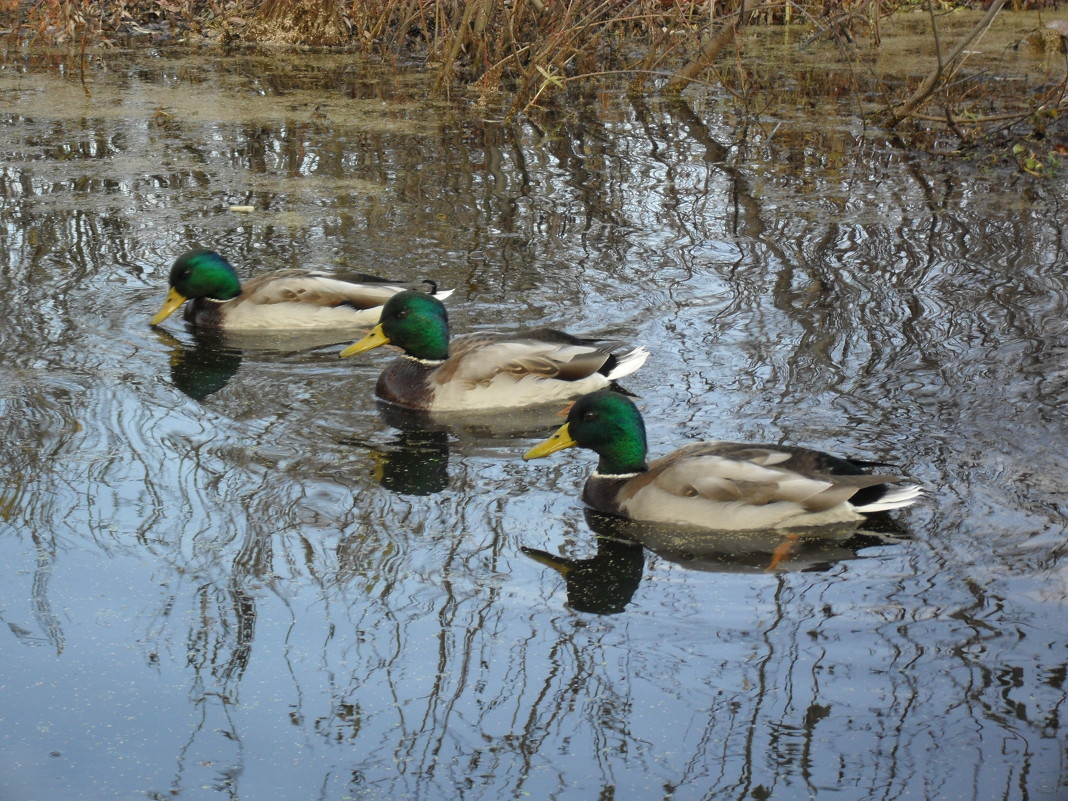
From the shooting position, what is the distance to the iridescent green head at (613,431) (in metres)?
4.75

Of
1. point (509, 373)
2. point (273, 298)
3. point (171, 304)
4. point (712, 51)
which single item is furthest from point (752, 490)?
point (712, 51)

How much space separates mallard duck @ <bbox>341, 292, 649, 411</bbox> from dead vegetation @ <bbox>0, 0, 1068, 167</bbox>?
15.3 feet

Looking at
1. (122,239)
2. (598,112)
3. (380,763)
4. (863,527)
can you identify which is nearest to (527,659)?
(380,763)

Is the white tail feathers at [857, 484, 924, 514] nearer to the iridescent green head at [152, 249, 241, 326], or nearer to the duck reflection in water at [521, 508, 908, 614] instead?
the duck reflection in water at [521, 508, 908, 614]

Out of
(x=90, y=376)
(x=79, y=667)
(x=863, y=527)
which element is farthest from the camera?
(x=90, y=376)

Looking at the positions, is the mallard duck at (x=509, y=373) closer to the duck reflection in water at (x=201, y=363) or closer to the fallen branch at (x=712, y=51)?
the duck reflection in water at (x=201, y=363)

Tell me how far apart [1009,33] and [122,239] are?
11.7m

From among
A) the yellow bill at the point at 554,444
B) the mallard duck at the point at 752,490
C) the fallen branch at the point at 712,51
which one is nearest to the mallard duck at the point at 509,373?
the yellow bill at the point at 554,444

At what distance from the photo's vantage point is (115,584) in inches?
160

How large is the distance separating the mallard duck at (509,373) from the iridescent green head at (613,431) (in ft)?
2.95

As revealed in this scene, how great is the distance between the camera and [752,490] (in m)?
4.43

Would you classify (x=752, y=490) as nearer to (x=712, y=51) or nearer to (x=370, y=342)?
(x=370, y=342)

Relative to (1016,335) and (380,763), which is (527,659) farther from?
(1016,335)

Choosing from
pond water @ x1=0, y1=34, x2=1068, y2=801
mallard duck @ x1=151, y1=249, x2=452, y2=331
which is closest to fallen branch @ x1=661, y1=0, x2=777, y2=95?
pond water @ x1=0, y1=34, x2=1068, y2=801
